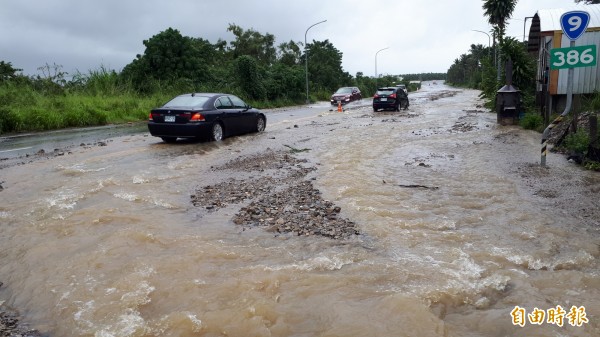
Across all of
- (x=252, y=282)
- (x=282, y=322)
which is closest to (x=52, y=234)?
(x=252, y=282)

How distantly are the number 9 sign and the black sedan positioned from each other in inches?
336

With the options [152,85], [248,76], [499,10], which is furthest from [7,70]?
[499,10]

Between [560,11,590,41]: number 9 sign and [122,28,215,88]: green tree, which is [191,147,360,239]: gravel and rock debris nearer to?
[560,11,590,41]: number 9 sign

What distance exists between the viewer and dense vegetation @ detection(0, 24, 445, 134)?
19703mm

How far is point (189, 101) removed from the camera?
13055 mm

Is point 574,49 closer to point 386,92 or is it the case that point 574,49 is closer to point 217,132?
point 217,132

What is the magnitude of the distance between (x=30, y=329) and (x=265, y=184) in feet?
16.4

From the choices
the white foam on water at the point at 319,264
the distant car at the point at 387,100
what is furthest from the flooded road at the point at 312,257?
the distant car at the point at 387,100

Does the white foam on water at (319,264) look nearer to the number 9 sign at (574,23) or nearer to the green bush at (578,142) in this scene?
the number 9 sign at (574,23)

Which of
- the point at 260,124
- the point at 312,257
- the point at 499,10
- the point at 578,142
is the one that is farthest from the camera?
the point at 499,10

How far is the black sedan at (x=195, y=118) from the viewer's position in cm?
1251

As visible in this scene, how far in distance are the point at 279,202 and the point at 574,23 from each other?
245 inches

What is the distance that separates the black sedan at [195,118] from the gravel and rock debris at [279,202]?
9.52ft

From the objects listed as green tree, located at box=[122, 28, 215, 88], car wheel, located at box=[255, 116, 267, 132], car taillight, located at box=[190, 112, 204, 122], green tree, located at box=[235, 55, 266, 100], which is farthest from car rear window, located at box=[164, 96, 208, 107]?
green tree, located at box=[235, 55, 266, 100]
